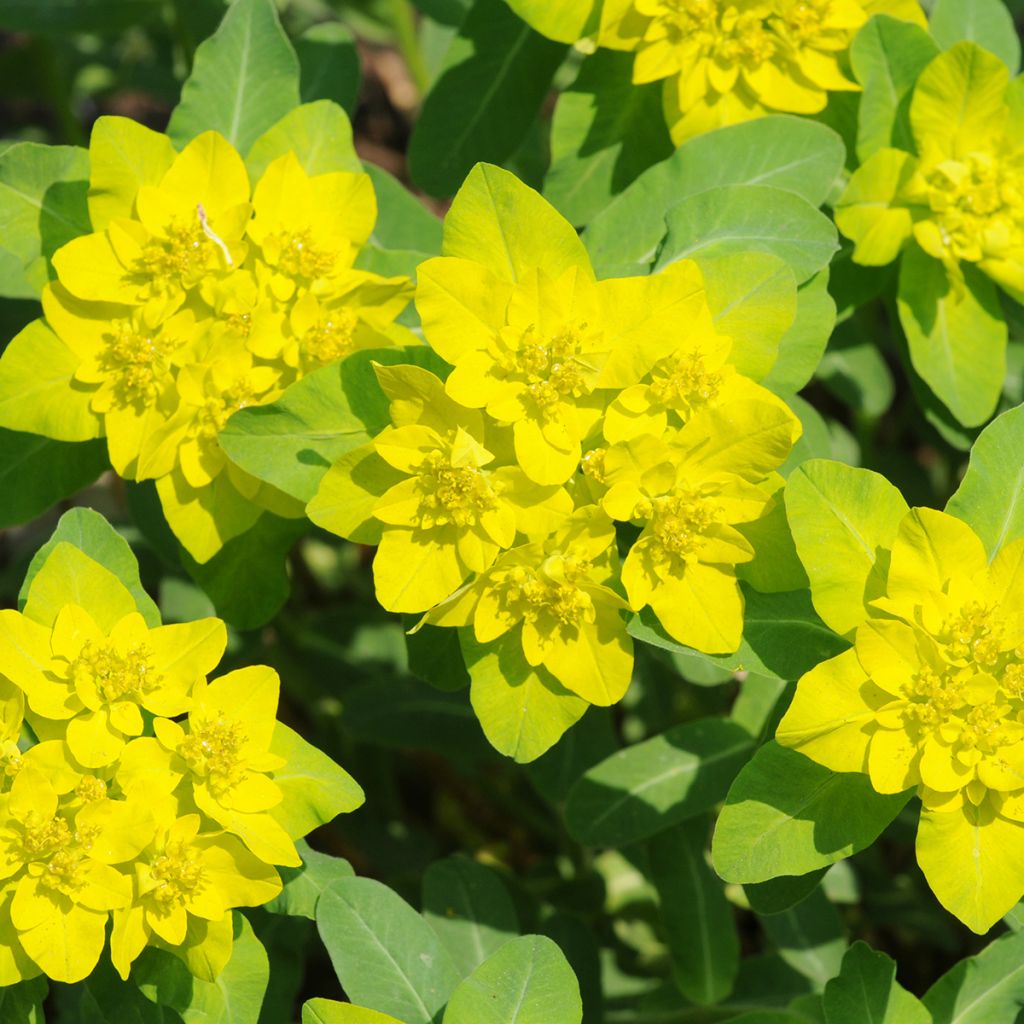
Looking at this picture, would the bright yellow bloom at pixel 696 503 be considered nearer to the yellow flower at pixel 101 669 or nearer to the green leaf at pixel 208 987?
the yellow flower at pixel 101 669

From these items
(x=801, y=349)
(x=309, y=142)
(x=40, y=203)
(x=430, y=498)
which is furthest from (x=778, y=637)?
(x=40, y=203)

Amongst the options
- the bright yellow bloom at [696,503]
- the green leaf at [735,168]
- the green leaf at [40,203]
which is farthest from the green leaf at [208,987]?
the green leaf at [735,168]

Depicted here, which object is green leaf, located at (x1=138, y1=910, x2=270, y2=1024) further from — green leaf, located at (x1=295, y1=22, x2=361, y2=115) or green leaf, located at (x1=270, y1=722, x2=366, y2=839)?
green leaf, located at (x1=295, y1=22, x2=361, y2=115)

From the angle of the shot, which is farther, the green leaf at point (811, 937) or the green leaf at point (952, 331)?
the green leaf at point (811, 937)

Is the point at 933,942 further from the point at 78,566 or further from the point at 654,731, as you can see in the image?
the point at 78,566

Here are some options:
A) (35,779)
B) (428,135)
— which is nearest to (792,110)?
(428,135)

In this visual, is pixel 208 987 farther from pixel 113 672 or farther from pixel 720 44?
pixel 720 44

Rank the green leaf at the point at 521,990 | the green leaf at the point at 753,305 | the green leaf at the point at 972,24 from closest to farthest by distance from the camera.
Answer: the green leaf at the point at 521,990
the green leaf at the point at 753,305
the green leaf at the point at 972,24
